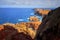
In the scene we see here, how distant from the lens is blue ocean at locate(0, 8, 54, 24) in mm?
1153

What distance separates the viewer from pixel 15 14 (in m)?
1.17

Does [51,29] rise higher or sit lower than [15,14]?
higher

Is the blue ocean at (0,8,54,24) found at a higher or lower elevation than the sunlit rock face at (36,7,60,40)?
lower

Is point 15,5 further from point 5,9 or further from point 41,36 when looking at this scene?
point 41,36

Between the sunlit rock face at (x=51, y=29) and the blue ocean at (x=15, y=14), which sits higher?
the sunlit rock face at (x=51, y=29)

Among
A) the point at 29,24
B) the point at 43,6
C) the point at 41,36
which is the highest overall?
the point at 41,36

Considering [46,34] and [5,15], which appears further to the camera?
[5,15]

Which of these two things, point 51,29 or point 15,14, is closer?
point 51,29

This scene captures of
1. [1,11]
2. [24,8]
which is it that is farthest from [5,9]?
[24,8]

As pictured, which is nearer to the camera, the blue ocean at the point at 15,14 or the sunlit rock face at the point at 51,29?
the sunlit rock face at the point at 51,29

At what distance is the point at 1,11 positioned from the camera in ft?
3.84

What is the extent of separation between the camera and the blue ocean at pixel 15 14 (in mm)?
1153

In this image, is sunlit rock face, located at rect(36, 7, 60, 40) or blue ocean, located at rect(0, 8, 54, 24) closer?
sunlit rock face, located at rect(36, 7, 60, 40)

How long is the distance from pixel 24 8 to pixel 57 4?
0.93 feet
